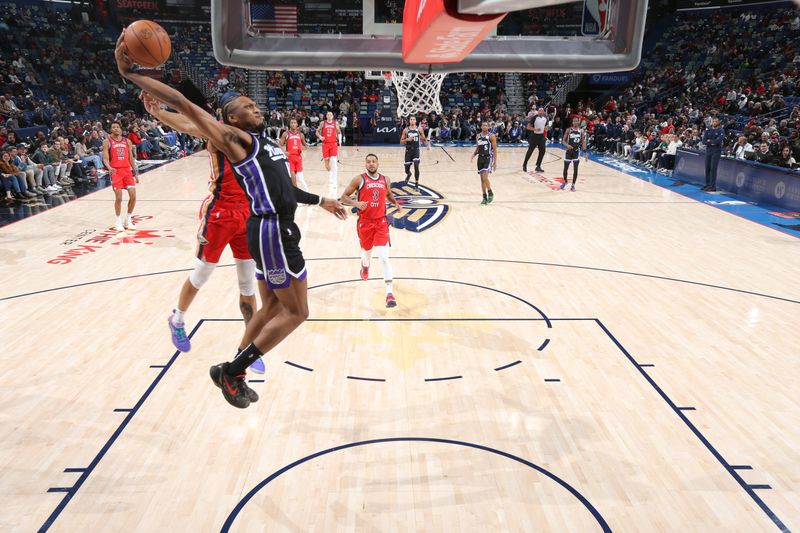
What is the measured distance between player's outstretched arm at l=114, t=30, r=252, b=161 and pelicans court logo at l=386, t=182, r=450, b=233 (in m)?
6.04

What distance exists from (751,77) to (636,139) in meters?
6.34

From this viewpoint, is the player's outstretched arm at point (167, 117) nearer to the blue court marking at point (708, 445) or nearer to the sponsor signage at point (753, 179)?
the blue court marking at point (708, 445)

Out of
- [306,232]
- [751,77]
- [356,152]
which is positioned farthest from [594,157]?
[306,232]

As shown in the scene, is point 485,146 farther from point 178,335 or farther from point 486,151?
point 178,335

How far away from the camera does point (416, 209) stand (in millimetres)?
12180

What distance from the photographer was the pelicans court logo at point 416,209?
35.7 ft

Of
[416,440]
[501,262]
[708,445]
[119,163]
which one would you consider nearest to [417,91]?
[501,262]

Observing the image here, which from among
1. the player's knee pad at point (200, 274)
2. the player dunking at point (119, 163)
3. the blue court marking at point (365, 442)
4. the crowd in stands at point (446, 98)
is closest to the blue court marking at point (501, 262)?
the player dunking at point (119, 163)

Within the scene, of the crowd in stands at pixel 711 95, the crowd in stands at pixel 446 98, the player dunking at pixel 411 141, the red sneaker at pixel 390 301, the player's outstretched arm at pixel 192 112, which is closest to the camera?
the player's outstretched arm at pixel 192 112

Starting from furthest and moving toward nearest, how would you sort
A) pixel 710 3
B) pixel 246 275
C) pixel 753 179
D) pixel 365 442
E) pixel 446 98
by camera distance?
pixel 710 3 → pixel 446 98 → pixel 753 179 → pixel 246 275 → pixel 365 442

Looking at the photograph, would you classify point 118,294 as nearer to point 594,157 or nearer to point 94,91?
point 594,157

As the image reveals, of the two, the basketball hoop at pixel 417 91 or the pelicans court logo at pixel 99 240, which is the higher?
the basketball hoop at pixel 417 91

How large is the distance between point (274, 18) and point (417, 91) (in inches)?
165

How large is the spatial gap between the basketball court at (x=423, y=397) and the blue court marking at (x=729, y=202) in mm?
2323
